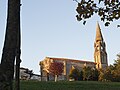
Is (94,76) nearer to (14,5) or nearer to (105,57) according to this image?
(105,57)

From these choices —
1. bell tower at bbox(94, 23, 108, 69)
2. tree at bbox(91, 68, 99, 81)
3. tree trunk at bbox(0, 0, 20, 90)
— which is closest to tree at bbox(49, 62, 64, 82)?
tree at bbox(91, 68, 99, 81)

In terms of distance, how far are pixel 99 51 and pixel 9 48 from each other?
552ft

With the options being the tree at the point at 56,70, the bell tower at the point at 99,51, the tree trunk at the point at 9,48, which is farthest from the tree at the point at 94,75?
the tree trunk at the point at 9,48

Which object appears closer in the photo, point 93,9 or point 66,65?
point 93,9

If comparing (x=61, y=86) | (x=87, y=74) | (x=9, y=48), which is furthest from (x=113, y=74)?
(x=9, y=48)

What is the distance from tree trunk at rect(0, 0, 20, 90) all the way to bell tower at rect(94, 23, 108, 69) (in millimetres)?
165592

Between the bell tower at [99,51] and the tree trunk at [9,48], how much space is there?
16559 cm

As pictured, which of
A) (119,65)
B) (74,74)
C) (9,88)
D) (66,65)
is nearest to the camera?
(9,88)

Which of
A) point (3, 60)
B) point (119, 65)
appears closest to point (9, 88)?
point (3, 60)

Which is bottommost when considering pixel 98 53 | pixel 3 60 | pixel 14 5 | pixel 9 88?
pixel 9 88

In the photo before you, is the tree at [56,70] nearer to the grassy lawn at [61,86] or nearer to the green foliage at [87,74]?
the green foliage at [87,74]

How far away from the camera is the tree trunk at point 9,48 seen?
7402 millimetres

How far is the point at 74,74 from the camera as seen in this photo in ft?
373

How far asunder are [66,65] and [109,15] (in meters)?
157
